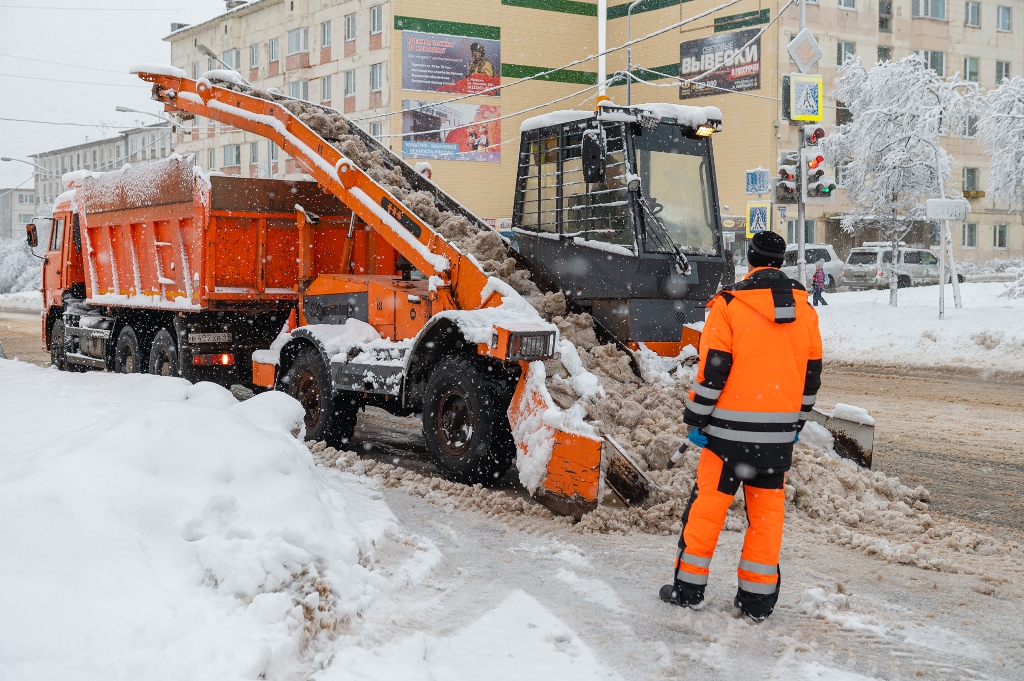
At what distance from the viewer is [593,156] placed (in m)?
6.99

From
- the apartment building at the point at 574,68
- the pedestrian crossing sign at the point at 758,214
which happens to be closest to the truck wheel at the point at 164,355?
the pedestrian crossing sign at the point at 758,214

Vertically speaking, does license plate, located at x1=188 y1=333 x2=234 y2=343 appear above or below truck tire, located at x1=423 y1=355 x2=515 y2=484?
above

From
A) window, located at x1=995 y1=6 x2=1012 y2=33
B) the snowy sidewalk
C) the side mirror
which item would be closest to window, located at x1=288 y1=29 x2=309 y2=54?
window, located at x1=995 y1=6 x2=1012 y2=33

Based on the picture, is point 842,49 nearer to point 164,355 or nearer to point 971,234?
point 971,234

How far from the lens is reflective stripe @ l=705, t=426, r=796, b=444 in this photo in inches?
173

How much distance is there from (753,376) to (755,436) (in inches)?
11.1

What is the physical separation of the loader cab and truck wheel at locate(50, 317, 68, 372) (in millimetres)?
10080

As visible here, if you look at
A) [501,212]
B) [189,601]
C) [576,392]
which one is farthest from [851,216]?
[189,601]

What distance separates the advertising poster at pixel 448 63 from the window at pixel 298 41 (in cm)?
760

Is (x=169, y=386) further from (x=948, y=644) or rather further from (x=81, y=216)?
(x=948, y=644)

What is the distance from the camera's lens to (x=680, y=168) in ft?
24.6

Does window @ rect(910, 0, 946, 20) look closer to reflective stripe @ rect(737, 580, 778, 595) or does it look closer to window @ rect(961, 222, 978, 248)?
window @ rect(961, 222, 978, 248)

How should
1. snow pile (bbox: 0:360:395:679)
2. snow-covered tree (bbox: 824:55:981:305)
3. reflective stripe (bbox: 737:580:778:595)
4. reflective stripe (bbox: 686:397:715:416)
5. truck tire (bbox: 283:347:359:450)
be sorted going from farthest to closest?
1. snow-covered tree (bbox: 824:55:981:305)
2. truck tire (bbox: 283:347:359:450)
3. reflective stripe (bbox: 686:397:715:416)
4. reflective stripe (bbox: 737:580:778:595)
5. snow pile (bbox: 0:360:395:679)

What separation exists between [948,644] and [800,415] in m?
1.20
